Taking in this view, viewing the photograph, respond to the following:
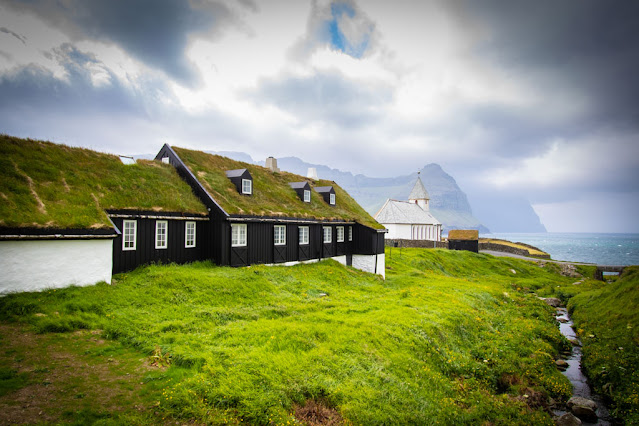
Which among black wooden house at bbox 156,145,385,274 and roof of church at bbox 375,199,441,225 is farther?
roof of church at bbox 375,199,441,225

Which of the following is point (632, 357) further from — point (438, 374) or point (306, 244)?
point (306, 244)

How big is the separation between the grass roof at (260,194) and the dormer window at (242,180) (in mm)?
333

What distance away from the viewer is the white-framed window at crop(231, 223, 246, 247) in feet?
78.3

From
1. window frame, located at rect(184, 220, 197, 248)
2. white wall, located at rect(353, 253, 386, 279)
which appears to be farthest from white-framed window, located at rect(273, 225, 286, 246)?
white wall, located at rect(353, 253, 386, 279)

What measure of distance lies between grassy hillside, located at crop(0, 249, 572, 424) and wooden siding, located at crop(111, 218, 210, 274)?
1.18 metres

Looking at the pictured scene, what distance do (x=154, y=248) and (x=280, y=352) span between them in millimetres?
13292

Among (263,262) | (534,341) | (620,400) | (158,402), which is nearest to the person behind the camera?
(158,402)

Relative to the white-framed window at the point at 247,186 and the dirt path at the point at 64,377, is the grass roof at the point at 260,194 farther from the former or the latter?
the dirt path at the point at 64,377

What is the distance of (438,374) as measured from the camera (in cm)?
1309

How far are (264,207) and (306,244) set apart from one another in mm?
5668

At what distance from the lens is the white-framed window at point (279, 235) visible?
2712 centimetres

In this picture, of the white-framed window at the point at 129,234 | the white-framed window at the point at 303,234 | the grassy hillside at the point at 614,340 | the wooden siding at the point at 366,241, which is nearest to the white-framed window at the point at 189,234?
the white-framed window at the point at 129,234

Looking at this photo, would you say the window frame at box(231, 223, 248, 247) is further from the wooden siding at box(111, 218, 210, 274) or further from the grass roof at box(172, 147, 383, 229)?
the wooden siding at box(111, 218, 210, 274)

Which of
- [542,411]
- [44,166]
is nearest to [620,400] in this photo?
[542,411]
